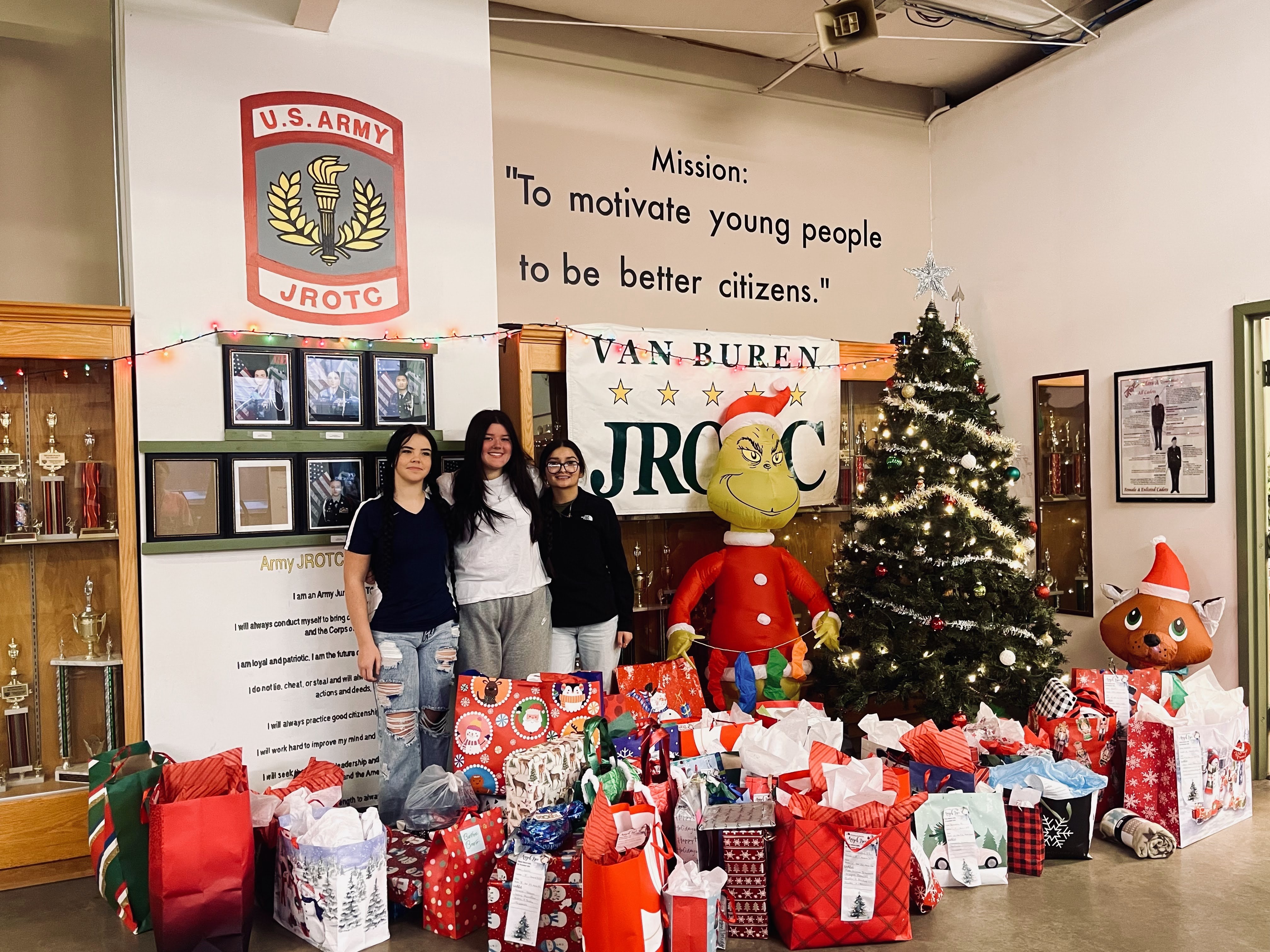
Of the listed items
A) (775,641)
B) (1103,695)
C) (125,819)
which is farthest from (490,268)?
(1103,695)

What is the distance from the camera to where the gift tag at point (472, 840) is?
273 cm

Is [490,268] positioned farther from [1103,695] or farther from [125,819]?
[1103,695]

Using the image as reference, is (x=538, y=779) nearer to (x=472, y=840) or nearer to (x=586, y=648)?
(x=472, y=840)

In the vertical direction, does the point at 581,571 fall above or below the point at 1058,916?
above

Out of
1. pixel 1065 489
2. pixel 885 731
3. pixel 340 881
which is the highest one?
pixel 1065 489

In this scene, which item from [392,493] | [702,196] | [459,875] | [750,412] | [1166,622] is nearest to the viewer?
[459,875]

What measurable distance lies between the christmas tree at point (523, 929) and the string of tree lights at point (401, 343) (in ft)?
7.14

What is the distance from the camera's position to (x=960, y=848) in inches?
118

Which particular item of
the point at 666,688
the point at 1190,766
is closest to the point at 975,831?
the point at 1190,766

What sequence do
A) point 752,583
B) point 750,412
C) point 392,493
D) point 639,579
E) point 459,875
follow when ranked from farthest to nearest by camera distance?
point 639,579, point 750,412, point 752,583, point 392,493, point 459,875

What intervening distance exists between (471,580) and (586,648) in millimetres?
597

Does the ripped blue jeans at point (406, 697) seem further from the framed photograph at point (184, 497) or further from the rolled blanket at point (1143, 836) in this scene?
the rolled blanket at point (1143, 836)

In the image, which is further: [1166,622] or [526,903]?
[1166,622]

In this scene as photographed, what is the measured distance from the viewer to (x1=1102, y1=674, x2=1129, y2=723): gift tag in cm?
349
